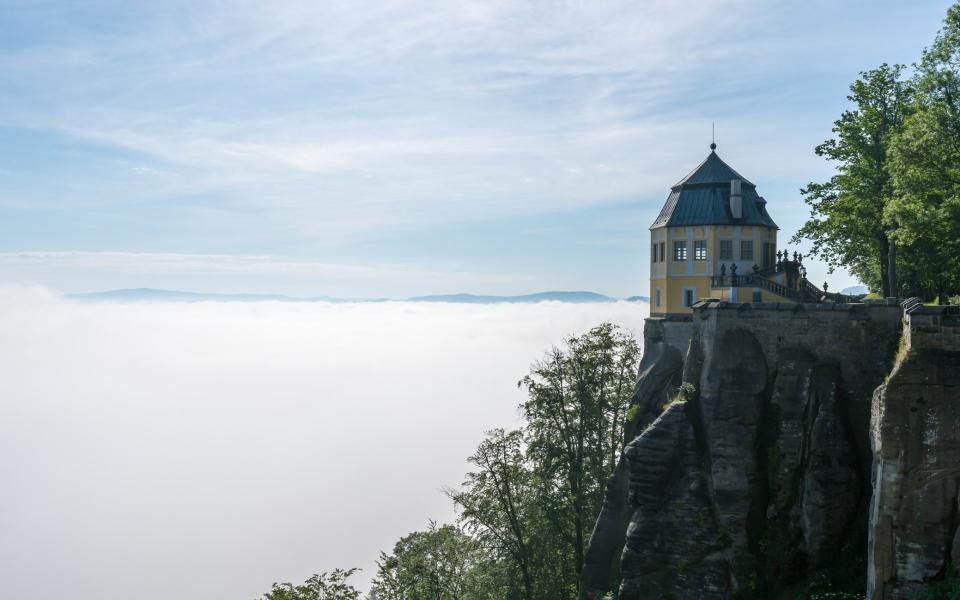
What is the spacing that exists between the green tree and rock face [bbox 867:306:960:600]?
8.12 meters

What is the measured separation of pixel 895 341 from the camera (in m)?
29.4

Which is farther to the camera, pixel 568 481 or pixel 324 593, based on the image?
pixel 568 481

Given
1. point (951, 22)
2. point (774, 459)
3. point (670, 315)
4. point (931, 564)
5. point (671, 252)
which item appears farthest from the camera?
point (671, 252)

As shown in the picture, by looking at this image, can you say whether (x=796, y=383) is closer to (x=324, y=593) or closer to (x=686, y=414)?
(x=686, y=414)

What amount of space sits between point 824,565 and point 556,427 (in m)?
18.1

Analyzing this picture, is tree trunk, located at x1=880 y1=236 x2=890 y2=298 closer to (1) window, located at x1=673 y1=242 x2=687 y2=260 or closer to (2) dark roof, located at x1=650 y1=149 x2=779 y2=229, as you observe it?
(2) dark roof, located at x1=650 y1=149 x2=779 y2=229

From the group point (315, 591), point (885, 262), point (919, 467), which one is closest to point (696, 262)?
point (885, 262)

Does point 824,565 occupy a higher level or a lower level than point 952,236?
lower

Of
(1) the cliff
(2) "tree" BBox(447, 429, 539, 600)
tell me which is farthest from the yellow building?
(2) "tree" BBox(447, 429, 539, 600)

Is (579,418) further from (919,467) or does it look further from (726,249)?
(919,467)

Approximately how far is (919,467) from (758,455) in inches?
341

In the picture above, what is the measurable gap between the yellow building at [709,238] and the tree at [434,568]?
20.9 meters

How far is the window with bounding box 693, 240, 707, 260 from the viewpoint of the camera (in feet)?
150

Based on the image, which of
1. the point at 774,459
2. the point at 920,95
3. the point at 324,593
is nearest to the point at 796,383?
the point at 774,459
